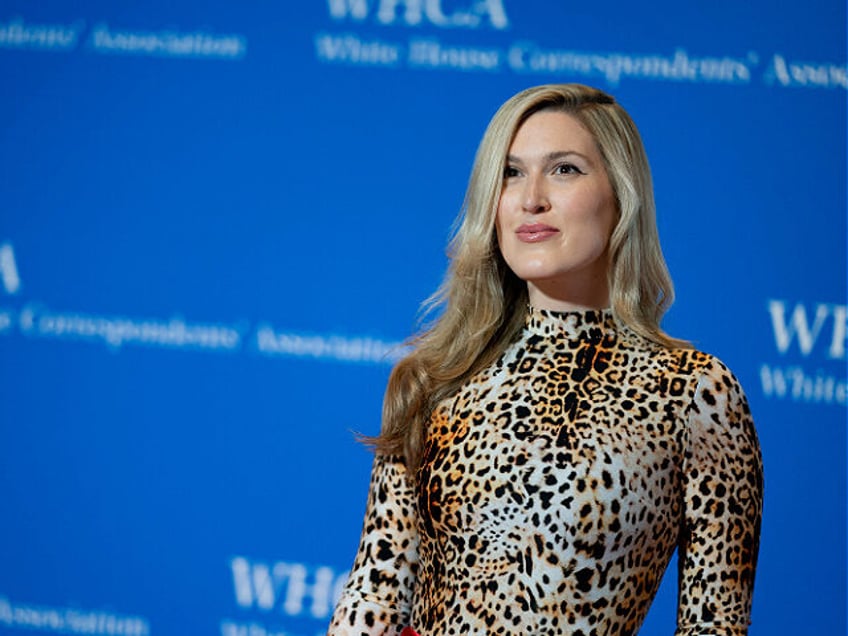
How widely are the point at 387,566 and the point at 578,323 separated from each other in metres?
0.51

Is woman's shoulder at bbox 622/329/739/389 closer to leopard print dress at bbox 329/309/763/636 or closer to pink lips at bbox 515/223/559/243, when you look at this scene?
leopard print dress at bbox 329/309/763/636

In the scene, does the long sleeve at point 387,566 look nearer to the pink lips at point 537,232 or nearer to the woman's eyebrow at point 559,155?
the pink lips at point 537,232

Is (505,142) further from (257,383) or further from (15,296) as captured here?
(15,296)

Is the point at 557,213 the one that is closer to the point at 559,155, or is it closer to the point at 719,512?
the point at 559,155

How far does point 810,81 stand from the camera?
3.48 m

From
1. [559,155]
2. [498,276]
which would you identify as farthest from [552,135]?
[498,276]

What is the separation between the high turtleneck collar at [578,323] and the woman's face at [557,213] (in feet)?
0.05

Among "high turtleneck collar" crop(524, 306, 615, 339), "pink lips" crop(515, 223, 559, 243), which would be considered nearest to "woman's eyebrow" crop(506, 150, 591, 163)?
"pink lips" crop(515, 223, 559, 243)

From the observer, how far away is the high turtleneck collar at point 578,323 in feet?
7.09

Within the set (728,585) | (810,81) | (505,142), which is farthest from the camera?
(810,81)

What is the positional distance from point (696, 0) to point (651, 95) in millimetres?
275

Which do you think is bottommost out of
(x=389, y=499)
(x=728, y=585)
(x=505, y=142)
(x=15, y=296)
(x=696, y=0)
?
(x=728, y=585)

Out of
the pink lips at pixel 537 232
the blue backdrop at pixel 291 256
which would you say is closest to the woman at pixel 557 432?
the pink lips at pixel 537 232

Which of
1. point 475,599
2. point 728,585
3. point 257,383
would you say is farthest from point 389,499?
point 257,383
